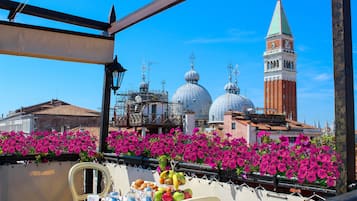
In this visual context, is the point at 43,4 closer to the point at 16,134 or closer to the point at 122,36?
the point at 122,36

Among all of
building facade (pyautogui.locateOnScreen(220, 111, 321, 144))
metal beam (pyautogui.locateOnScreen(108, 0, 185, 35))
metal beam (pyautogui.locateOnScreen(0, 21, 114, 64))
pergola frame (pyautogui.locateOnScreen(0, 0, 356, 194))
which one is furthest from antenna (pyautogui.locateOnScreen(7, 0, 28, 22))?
building facade (pyautogui.locateOnScreen(220, 111, 321, 144))

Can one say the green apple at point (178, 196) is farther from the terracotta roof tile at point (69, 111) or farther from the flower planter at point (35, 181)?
the terracotta roof tile at point (69, 111)

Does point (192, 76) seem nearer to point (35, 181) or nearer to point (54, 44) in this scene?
point (54, 44)

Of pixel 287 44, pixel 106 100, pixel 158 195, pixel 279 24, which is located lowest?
pixel 158 195

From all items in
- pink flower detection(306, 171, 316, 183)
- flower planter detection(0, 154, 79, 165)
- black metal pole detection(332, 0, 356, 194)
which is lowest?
flower planter detection(0, 154, 79, 165)

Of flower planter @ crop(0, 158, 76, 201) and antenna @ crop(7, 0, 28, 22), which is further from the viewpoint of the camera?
antenna @ crop(7, 0, 28, 22)

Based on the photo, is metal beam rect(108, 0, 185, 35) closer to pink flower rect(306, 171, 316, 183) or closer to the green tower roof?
pink flower rect(306, 171, 316, 183)

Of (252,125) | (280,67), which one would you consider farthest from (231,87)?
(280,67)

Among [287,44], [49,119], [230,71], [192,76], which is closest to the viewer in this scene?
[49,119]
